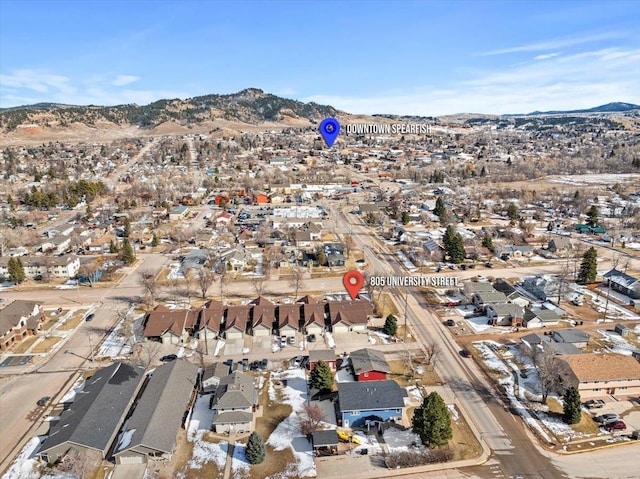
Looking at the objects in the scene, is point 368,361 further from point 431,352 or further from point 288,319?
point 288,319

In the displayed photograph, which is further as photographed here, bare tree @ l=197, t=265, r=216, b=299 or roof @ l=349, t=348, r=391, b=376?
bare tree @ l=197, t=265, r=216, b=299

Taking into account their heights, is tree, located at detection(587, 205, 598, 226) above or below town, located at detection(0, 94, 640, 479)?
above

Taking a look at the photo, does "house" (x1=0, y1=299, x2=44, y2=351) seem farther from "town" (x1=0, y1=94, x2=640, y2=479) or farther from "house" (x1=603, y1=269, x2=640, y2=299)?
"house" (x1=603, y1=269, x2=640, y2=299)

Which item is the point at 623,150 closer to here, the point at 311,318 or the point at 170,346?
the point at 311,318

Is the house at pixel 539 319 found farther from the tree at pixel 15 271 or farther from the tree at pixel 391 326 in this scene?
the tree at pixel 15 271

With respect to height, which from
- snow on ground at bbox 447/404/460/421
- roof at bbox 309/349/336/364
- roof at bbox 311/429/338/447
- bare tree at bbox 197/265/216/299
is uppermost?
bare tree at bbox 197/265/216/299

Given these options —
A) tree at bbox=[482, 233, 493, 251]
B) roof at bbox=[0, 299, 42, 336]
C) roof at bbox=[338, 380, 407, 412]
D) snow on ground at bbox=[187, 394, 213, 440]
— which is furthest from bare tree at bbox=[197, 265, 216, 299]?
tree at bbox=[482, 233, 493, 251]

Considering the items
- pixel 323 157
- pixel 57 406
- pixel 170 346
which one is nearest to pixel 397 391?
pixel 170 346
